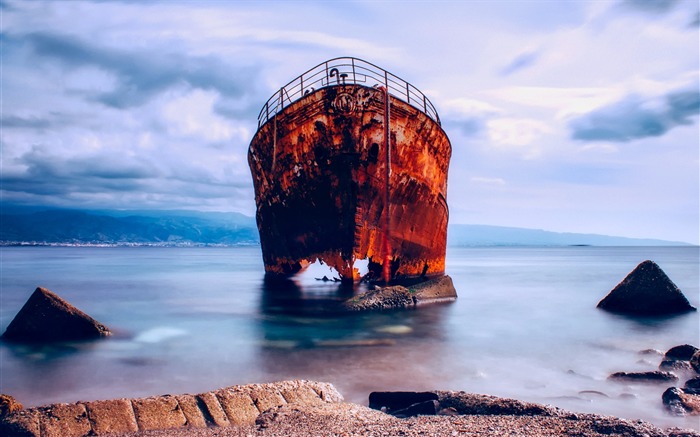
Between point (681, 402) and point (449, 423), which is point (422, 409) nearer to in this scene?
point (449, 423)

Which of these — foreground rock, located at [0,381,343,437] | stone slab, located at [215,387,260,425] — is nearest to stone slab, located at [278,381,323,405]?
foreground rock, located at [0,381,343,437]

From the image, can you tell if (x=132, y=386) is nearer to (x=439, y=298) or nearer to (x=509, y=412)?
(x=509, y=412)

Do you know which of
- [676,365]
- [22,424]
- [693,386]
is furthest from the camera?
[676,365]

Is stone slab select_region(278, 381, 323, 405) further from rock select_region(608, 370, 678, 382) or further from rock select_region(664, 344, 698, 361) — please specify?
rock select_region(664, 344, 698, 361)

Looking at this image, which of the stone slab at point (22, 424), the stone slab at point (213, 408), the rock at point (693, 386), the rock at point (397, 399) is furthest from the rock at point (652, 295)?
the stone slab at point (22, 424)

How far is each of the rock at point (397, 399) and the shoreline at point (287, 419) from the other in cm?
11

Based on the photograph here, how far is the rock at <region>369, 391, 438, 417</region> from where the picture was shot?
3424 mm

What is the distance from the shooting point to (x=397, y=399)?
11.5 ft

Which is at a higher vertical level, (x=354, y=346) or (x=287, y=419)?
(x=287, y=419)

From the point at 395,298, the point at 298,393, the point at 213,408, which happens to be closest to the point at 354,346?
the point at 298,393

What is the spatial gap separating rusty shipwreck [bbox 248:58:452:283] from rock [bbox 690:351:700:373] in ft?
18.0

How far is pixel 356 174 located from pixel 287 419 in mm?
6359

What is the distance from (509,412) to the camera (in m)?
3.16

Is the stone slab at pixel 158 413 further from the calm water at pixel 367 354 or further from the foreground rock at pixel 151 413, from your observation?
the calm water at pixel 367 354
